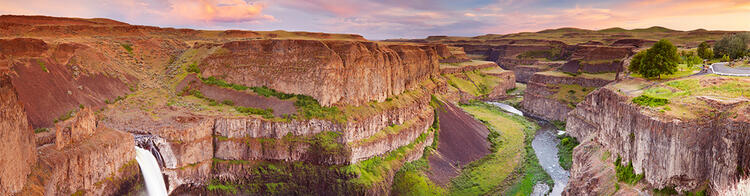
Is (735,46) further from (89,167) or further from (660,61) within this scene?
(89,167)

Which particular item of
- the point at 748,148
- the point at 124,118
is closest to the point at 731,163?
the point at 748,148

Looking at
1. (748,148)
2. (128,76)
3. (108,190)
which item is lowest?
(108,190)

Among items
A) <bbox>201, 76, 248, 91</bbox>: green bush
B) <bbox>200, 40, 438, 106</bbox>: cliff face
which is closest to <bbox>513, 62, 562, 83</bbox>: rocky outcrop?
<bbox>200, 40, 438, 106</bbox>: cliff face

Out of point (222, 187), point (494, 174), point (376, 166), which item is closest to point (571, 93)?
point (494, 174)

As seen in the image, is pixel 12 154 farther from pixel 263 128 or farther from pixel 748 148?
pixel 748 148

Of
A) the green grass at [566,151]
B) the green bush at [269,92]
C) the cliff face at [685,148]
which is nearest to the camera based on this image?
the cliff face at [685,148]

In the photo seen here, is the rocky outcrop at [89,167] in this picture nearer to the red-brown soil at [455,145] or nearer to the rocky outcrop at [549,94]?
the red-brown soil at [455,145]

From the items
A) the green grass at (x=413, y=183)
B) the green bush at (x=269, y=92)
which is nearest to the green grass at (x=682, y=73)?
the green grass at (x=413, y=183)

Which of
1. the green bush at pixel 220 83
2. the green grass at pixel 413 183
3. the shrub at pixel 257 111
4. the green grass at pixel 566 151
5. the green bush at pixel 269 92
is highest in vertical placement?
the green bush at pixel 220 83
